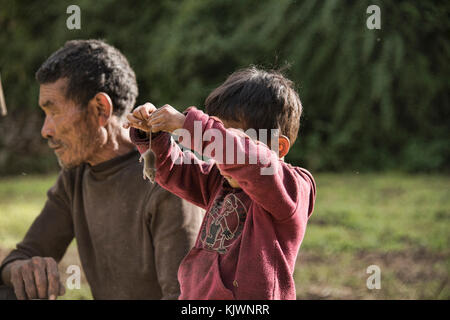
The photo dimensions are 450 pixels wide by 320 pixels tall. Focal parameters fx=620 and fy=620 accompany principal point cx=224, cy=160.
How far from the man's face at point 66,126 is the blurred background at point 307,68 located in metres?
4.48

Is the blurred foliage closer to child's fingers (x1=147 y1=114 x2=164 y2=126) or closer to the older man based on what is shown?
the older man

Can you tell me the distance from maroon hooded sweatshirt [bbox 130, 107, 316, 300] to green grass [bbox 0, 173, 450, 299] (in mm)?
2071

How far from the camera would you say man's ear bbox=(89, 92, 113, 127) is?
2.72m

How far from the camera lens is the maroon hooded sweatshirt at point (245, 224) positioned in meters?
1.65

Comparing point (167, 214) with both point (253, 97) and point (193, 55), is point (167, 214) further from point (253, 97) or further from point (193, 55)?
point (193, 55)

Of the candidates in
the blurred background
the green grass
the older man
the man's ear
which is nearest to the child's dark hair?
the older man

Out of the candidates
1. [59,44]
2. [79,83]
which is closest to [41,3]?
[59,44]

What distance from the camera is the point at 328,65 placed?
29.1 feet

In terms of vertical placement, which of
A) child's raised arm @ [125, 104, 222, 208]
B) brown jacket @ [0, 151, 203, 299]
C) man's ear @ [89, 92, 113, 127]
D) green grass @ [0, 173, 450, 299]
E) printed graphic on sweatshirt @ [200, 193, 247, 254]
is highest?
man's ear @ [89, 92, 113, 127]

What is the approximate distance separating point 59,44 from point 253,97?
8.32m

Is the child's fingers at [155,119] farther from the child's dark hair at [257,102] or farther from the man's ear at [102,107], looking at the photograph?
the man's ear at [102,107]

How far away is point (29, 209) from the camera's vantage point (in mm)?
6422
